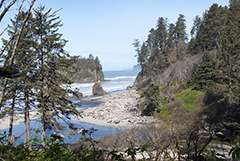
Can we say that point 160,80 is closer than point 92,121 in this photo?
No

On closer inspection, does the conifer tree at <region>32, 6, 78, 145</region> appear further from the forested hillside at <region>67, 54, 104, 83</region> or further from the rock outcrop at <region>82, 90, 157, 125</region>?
the forested hillside at <region>67, 54, 104, 83</region>

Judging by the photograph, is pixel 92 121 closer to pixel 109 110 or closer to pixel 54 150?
pixel 109 110

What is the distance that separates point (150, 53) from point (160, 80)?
28.5 meters

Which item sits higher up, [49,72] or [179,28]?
[179,28]

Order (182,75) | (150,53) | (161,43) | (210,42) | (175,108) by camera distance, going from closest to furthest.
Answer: (175,108), (182,75), (210,42), (161,43), (150,53)

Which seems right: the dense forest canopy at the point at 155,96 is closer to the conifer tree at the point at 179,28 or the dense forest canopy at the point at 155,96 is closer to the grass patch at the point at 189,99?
the grass patch at the point at 189,99

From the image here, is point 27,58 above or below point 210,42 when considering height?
below

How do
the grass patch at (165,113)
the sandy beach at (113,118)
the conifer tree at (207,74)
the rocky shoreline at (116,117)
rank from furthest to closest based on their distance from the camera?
the rocky shoreline at (116,117)
the sandy beach at (113,118)
the grass patch at (165,113)
the conifer tree at (207,74)

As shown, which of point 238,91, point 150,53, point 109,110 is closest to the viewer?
point 238,91

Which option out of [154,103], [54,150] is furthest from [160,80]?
[54,150]

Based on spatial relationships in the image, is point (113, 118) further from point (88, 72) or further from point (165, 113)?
point (88, 72)

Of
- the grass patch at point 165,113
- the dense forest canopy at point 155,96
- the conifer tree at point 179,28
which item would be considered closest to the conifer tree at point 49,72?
the dense forest canopy at point 155,96

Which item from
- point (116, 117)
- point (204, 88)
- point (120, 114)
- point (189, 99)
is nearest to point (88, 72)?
point (120, 114)

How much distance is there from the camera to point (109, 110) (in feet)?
108
